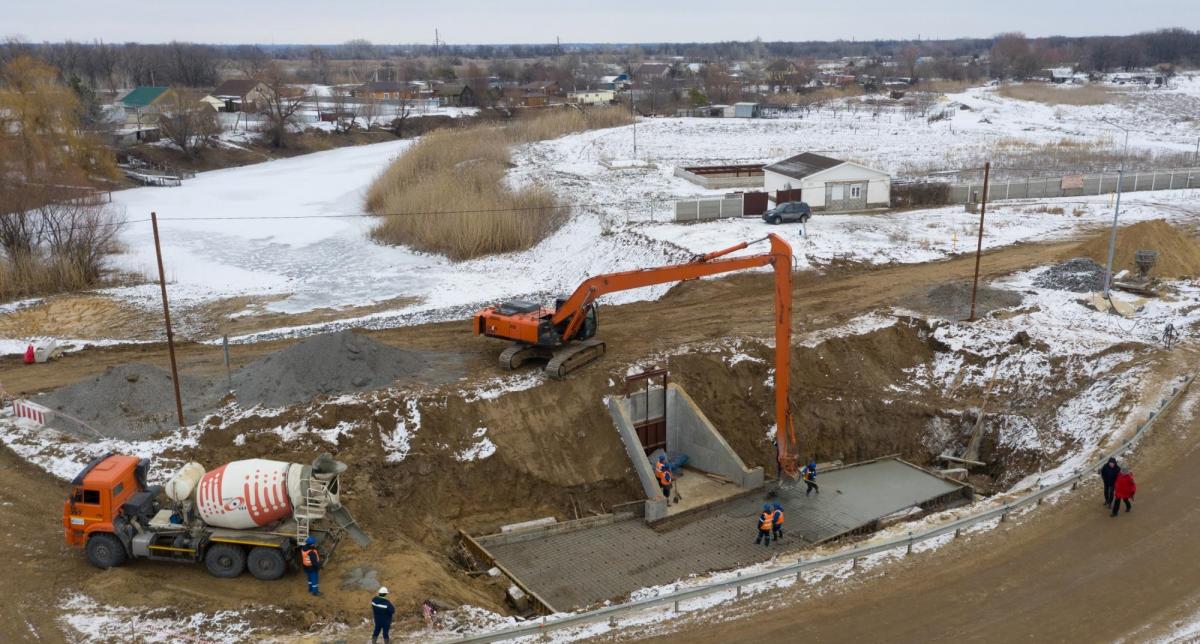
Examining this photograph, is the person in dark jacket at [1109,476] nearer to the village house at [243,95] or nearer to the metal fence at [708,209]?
the metal fence at [708,209]

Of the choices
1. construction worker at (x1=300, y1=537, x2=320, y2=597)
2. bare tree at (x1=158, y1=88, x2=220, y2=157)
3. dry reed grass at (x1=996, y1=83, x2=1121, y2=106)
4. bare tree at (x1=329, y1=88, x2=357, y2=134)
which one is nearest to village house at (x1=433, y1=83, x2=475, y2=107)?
bare tree at (x1=329, y1=88, x2=357, y2=134)

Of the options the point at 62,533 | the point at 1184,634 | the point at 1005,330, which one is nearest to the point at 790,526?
the point at 1184,634

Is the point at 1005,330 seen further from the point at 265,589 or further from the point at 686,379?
the point at 265,589

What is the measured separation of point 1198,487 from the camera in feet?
60.2

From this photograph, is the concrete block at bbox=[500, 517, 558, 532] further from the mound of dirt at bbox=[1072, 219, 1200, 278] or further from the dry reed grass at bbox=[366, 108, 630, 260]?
the mound of dirt at bbox=[1072, 219, 1200, 278]

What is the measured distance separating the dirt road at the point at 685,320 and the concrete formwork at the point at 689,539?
581cm

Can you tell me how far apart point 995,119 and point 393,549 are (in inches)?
3477

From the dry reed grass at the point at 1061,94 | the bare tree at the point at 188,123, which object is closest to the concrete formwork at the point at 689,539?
the bare tree at the point at 188,123

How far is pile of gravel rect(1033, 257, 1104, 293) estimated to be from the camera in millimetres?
30609

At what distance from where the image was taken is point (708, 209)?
42.8 metres

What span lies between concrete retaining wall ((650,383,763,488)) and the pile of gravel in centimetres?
→ 1521

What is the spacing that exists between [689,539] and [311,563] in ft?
29.0

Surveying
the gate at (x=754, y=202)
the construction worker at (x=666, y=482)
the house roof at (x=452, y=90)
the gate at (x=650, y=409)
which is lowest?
the construction worker at (x=666, y=482)

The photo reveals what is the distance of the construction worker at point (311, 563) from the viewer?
1520 cm
